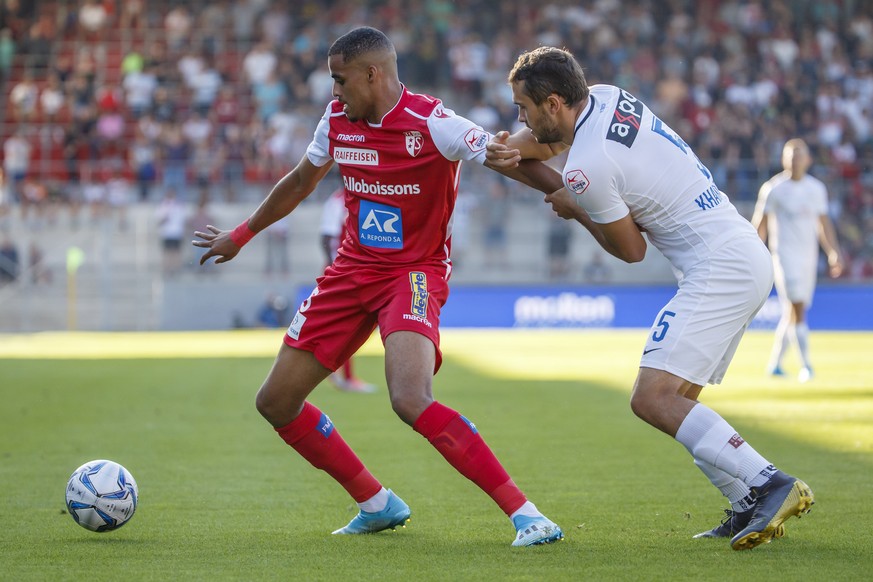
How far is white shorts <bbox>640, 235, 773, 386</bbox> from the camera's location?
5191 mm

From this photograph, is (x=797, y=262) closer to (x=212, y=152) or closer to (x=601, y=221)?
(x=601, y=221)

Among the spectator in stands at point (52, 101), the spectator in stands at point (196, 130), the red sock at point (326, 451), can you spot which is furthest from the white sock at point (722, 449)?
the spectator in stands at point (52, 101)

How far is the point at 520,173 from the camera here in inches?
218

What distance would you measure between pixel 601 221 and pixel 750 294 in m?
0.77

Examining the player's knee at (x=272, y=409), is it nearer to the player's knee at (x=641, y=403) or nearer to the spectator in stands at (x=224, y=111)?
the player's knee at (x=641, y=403)

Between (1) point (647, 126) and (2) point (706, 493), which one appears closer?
(1) point (647, 126)

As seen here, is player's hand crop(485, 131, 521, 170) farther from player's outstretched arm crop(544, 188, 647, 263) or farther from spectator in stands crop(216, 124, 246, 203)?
spectator in stands crop(216, 124, 246, 203)

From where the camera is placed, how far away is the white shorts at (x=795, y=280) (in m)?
12.9

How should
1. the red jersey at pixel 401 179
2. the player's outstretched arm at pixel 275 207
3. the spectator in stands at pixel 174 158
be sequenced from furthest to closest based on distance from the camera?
the spectator in stands at pixel 174 158
the player's outstretched arm at pixel 275 207
the red jersey at pixel 401 179

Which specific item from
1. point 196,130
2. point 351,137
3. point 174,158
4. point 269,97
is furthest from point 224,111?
point 351,137

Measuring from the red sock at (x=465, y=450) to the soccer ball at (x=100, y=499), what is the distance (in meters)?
1.49

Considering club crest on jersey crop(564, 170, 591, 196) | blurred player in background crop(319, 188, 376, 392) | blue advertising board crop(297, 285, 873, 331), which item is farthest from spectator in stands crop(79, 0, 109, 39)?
club crest on jersey crop(564, 170, 591, 196)

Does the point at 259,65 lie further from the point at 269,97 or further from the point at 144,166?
the point at 144,166

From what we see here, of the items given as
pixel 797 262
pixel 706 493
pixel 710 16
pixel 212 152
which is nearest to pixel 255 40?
pixel 212 152
